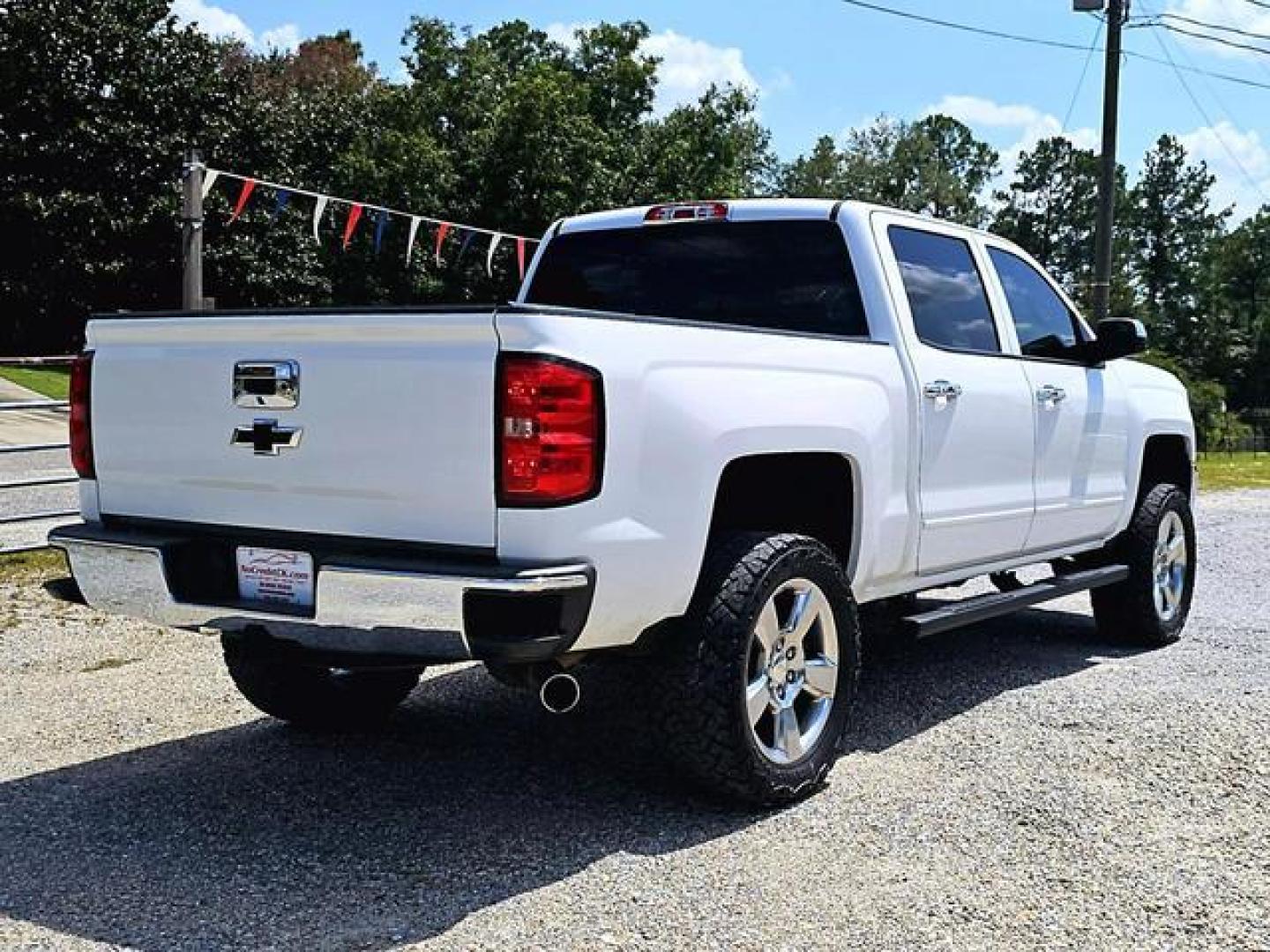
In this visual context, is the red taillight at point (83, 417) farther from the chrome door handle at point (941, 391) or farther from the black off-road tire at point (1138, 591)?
the black off-road tire at point (1138, 591)

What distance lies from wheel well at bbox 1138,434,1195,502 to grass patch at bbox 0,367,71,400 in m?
21.0

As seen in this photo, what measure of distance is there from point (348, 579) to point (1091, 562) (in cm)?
469

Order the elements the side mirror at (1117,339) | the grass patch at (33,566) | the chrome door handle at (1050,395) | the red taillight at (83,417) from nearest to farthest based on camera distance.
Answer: the red taillight at (83,417), the chrome door handle at (1050,395), the side mirror at (1117,339), the grass patch at (33,566)

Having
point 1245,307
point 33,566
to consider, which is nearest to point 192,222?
point 33,566

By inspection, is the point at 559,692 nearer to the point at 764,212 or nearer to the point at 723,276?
the point at 723,276

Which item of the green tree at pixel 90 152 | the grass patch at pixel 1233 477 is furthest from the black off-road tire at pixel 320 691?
the green tree at pixel 90 152

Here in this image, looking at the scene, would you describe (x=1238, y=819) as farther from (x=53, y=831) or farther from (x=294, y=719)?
(x=53, y=831)

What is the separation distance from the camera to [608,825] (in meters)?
4.18

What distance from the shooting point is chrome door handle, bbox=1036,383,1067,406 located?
5.90m

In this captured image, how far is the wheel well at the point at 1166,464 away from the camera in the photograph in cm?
727

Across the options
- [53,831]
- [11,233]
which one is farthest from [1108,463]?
[11,233]

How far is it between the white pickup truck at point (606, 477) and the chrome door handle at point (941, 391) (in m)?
0.02

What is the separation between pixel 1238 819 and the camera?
14.0 ft

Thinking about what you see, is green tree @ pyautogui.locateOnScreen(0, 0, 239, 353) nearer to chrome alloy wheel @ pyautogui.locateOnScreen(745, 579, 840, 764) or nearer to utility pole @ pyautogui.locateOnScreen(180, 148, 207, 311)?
utility pole @ pyautogui.locateOnScreen(180, 148, 207, 311)
